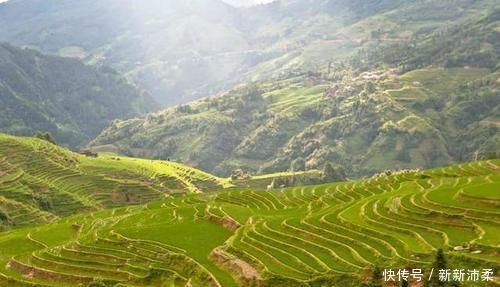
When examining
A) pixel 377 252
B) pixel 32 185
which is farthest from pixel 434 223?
pixel 32 185

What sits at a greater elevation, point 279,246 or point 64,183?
point 279,246

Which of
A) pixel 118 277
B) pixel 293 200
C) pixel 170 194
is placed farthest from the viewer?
pixel 170 194

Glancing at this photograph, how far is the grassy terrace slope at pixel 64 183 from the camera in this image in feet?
406

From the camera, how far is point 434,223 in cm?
4784

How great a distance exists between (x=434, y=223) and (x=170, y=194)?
11390 centimetres

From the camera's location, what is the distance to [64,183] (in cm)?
14350

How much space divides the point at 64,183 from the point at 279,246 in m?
106

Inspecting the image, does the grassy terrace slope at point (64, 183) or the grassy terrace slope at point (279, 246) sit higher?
the grassy terrace slope at point (279, 246)

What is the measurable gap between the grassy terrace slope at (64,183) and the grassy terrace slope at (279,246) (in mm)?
56664

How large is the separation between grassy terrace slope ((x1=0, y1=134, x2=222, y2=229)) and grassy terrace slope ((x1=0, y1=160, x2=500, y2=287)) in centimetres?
5666

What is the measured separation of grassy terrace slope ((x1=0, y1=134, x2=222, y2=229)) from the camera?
406 ft

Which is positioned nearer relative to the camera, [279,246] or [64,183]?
[279,246]

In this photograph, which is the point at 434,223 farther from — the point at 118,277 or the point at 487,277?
the point at 118,277

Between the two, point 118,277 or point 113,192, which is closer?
point 118,277
